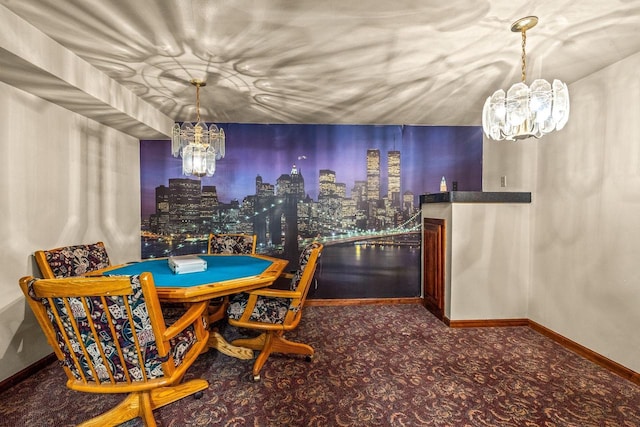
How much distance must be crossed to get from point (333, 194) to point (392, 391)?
2531 millimetres

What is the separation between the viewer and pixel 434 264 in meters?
3.63

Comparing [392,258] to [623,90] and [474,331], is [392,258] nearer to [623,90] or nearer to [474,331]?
[474,331]

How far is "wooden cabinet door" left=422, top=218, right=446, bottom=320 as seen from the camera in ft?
11.3

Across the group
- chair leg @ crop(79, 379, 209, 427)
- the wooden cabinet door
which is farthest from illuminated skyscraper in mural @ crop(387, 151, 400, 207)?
chair leg @ crop(79, 379, 209, 427)

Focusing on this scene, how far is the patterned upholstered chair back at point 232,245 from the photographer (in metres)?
3.43

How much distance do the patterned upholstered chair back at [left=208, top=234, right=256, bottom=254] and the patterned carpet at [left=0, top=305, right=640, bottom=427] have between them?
3.78ft

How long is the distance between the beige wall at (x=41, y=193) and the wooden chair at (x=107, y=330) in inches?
46.4

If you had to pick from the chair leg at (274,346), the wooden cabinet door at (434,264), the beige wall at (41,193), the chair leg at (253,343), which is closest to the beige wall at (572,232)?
the wooden cabinet door at (434,264)

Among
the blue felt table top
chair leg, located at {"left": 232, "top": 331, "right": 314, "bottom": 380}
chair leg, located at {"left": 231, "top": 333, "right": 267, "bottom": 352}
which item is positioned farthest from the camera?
chair leg, located at {"left": 231, "top": 333, "right": 267, "bottom": 352}

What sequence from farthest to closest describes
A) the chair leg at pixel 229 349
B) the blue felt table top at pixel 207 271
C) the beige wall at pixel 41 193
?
1. the chair leg at pixel 229 349
2. the beige wall at pixel 41 193
3. the blue felt table top at pixel 207 271

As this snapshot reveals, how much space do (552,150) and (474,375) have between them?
227cm

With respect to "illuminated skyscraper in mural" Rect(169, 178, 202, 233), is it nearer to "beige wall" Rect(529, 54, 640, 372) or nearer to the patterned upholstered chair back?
the patterned upholstered chair back

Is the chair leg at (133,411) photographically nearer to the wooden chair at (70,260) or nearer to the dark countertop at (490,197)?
the wooden chair at (70,260)

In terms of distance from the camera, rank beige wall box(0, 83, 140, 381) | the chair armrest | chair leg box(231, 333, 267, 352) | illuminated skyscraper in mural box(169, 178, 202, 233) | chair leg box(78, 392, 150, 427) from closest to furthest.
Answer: the chair armrest → chair leg box(78, 392, 150, 427) → beige wall box(0, 83, 140, 381) → chair leg box(231, 333, 267, 352) → illuminated skyscraper in mural box(169, 178, 202, 233)
